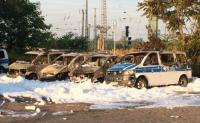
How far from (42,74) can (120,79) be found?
5844mm

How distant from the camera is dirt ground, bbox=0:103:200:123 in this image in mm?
14062

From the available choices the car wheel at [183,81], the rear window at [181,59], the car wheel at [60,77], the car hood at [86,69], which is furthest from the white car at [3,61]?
the car wheel at [183,81]

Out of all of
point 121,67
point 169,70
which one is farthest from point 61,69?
point 169,70

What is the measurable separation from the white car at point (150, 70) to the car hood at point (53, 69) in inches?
159

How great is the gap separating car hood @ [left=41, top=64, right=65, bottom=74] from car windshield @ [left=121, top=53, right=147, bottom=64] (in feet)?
13.4

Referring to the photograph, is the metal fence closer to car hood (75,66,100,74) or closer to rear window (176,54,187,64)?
rear window (176,54,187,64)

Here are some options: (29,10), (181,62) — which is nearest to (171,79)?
(181,62)

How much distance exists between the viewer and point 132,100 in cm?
1991

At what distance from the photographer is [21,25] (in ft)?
164

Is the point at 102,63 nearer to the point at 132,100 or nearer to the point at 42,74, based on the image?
the point at 42,74

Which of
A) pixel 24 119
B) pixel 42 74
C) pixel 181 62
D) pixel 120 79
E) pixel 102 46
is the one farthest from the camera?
pixel 102 46

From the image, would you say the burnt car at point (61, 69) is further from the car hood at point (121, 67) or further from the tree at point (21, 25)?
the tree at point (21, 25)

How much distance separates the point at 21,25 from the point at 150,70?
27.1 metres

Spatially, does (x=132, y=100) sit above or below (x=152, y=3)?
below
